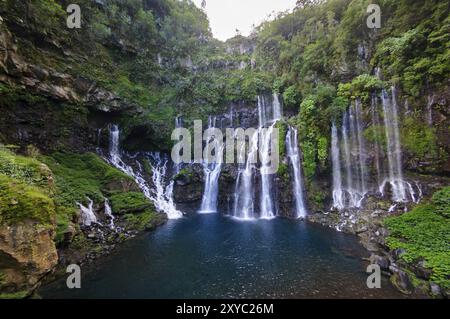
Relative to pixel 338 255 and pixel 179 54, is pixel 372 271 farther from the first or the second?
pixel 179 54

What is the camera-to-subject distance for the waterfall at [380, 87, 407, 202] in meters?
17.7

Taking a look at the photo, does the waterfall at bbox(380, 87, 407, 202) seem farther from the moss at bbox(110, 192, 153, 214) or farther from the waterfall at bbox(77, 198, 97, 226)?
the waterfall at bbox(77, 198, 97, 226)

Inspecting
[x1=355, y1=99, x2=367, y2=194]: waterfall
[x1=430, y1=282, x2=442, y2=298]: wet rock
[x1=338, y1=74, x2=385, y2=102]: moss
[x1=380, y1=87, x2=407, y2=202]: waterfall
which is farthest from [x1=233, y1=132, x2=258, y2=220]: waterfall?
[x1=430, y1=282, x2=442, y2=298]: wet rock

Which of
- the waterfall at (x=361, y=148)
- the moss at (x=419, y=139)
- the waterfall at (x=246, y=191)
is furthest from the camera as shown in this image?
the waterfall at (x=246, y=191)

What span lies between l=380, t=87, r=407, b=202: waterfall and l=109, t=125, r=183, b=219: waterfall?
1796 centimetres

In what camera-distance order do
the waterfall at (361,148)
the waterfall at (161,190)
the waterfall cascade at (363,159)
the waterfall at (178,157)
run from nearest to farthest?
the waterfall cascade at (363,159) < the waterfall at (361,148) < the waterfall at (161,190) < the waterfall at (178,157)

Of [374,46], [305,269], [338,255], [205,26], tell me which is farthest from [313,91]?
[205,26]

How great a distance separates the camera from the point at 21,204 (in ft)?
24.1

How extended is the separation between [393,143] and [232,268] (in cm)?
1578

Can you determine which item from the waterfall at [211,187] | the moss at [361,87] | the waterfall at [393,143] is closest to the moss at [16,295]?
the waterfall at [211,187]

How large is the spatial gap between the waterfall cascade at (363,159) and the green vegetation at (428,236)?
3037 mm

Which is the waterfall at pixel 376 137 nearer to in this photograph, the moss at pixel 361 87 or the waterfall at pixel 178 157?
the moss at pixel 361 87

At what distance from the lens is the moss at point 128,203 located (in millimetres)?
16828

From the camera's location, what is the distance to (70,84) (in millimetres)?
20688
